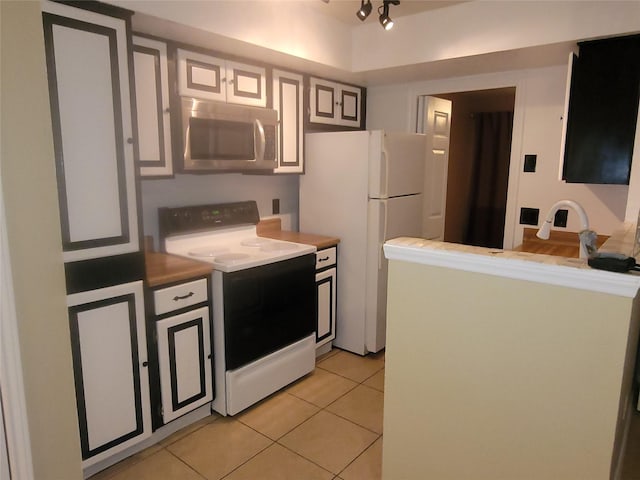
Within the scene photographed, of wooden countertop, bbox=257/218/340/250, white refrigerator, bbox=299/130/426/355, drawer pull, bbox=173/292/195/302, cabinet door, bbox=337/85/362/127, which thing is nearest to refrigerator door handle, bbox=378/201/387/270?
white refrigerator, bbox=299/130/426/355

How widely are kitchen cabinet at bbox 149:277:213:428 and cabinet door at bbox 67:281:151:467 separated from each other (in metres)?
0.09

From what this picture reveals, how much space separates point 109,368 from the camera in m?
1.94

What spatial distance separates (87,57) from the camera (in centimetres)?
173

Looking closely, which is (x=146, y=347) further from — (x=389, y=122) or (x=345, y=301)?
(x=389, y=122)

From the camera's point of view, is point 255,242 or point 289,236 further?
point 289,236

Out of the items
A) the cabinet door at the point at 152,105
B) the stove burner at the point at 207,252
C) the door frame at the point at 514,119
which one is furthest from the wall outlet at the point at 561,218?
the cabinet door at the point at 152,105

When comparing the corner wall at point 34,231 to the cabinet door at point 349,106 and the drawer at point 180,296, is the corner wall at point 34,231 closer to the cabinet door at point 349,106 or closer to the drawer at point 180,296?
the drawer at point 180,296

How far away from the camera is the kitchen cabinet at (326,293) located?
307 cm

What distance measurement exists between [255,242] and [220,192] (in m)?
0.42

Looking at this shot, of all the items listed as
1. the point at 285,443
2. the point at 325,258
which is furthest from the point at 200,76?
the point at 285,443

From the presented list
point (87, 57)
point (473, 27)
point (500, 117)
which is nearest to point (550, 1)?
point (473, 27)

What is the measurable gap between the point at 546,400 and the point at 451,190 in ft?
13.4

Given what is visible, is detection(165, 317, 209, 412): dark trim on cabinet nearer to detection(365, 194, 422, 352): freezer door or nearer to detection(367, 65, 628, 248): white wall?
detection(365, 194, 422, 352): freezer door

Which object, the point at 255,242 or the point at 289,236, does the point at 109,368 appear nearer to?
the point at 255,242
